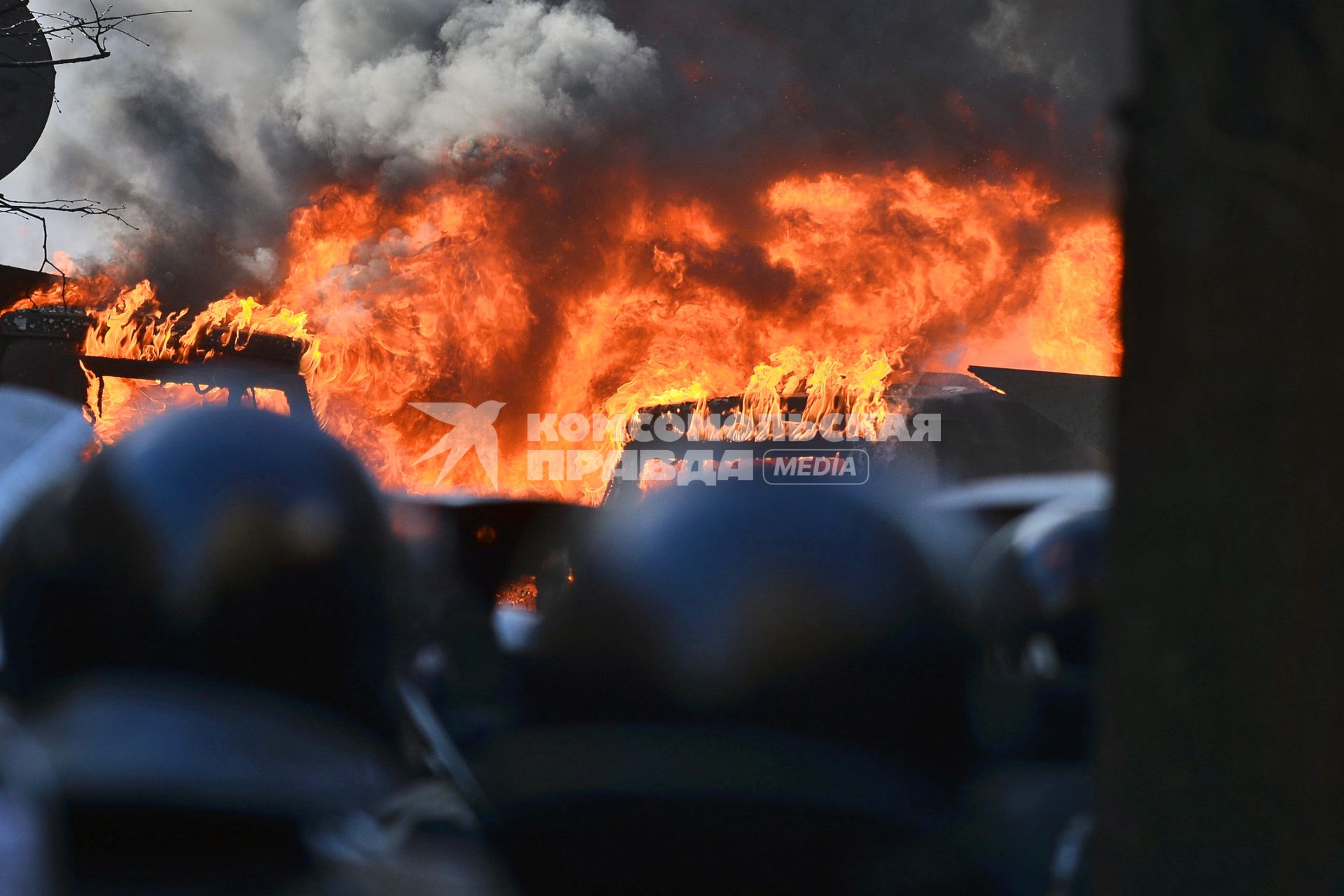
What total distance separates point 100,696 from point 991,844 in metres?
1.97

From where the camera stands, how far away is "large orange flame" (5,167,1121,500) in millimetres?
15727

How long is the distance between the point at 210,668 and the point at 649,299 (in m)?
16.1

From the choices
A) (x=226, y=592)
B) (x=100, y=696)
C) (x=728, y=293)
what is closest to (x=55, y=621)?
(x=100, y=696)

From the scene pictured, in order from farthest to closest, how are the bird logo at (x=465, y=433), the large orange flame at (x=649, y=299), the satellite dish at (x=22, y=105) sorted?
the bird logo at (x=465, y=433) → the large orange flame at (x=649, y=299) → the satellite dish at (x=22, y=105)

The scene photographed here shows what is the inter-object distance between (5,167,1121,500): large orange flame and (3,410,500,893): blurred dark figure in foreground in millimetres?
10819

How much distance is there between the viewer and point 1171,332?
131 cm

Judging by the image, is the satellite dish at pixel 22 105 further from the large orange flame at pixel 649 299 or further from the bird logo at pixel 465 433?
the bird logo at pixel 465 433

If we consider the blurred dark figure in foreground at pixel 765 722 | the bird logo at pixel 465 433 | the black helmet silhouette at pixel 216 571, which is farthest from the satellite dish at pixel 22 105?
the bird logo at pixel 465 433

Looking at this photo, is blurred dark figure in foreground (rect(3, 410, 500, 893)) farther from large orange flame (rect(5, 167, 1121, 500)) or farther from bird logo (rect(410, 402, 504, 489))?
bird logo (rect(410, 402, 504, 489))

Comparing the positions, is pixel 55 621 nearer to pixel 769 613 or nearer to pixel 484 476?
Answer: pixel 769 613

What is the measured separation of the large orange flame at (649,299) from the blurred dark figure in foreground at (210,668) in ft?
35.5

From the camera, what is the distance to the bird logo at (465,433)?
60.6ft

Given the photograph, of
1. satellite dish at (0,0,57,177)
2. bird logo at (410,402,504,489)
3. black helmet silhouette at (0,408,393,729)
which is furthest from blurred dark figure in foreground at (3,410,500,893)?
bird logo at (410,402,504,489)

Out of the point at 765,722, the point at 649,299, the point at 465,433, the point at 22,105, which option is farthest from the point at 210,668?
the point at 465,433
